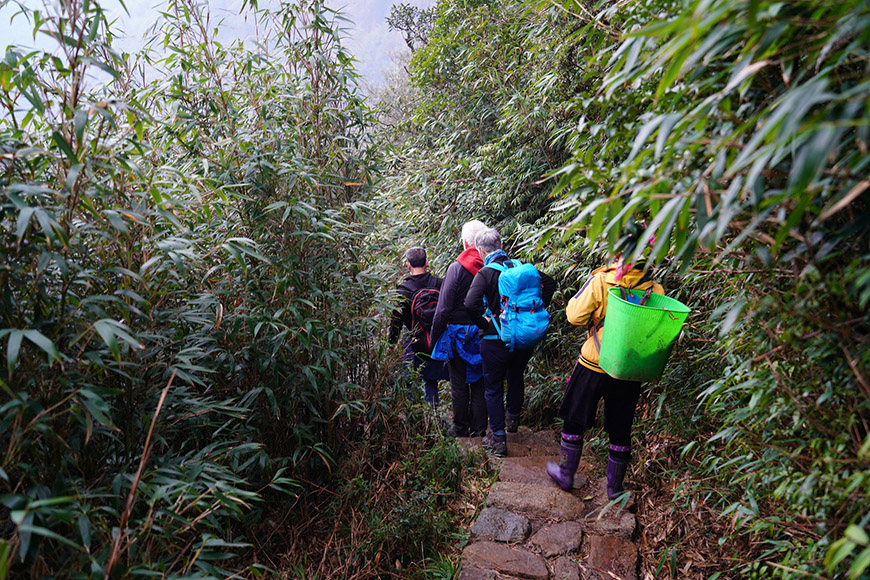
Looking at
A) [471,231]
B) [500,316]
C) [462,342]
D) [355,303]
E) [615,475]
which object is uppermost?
[471,231]

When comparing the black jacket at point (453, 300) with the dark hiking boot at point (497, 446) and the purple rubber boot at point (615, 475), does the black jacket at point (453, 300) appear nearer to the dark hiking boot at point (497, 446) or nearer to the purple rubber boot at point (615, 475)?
the dark hiking boot at point (497, 446)

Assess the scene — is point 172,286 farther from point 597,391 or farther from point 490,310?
point 597,391

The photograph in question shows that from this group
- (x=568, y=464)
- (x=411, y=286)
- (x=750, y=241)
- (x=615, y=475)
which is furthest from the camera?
(x=411, y=286)

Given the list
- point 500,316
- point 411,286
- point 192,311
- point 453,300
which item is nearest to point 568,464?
point 500,316

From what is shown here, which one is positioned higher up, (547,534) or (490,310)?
(490,310)

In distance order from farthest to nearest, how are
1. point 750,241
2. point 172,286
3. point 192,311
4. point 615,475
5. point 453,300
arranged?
point 453,300
point 615,475
point 172,286
point 192,311
point 750,241

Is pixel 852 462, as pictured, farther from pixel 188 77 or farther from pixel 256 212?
pixel 188 77

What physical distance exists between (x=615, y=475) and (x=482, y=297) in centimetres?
145

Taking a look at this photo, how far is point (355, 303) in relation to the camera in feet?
10.4

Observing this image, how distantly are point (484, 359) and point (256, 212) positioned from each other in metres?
1.97

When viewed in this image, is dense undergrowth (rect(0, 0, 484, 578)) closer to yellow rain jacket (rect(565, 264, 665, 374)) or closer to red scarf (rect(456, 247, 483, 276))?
red scarf (rect(456, 247, 483, 276))

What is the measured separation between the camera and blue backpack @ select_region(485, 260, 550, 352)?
11.7 feet

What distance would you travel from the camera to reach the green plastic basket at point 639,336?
2504 mm

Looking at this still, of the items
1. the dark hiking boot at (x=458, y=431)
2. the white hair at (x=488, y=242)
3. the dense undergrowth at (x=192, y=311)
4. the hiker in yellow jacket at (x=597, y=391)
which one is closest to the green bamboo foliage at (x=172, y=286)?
the dense undergrowth at (x=192, y=311)
